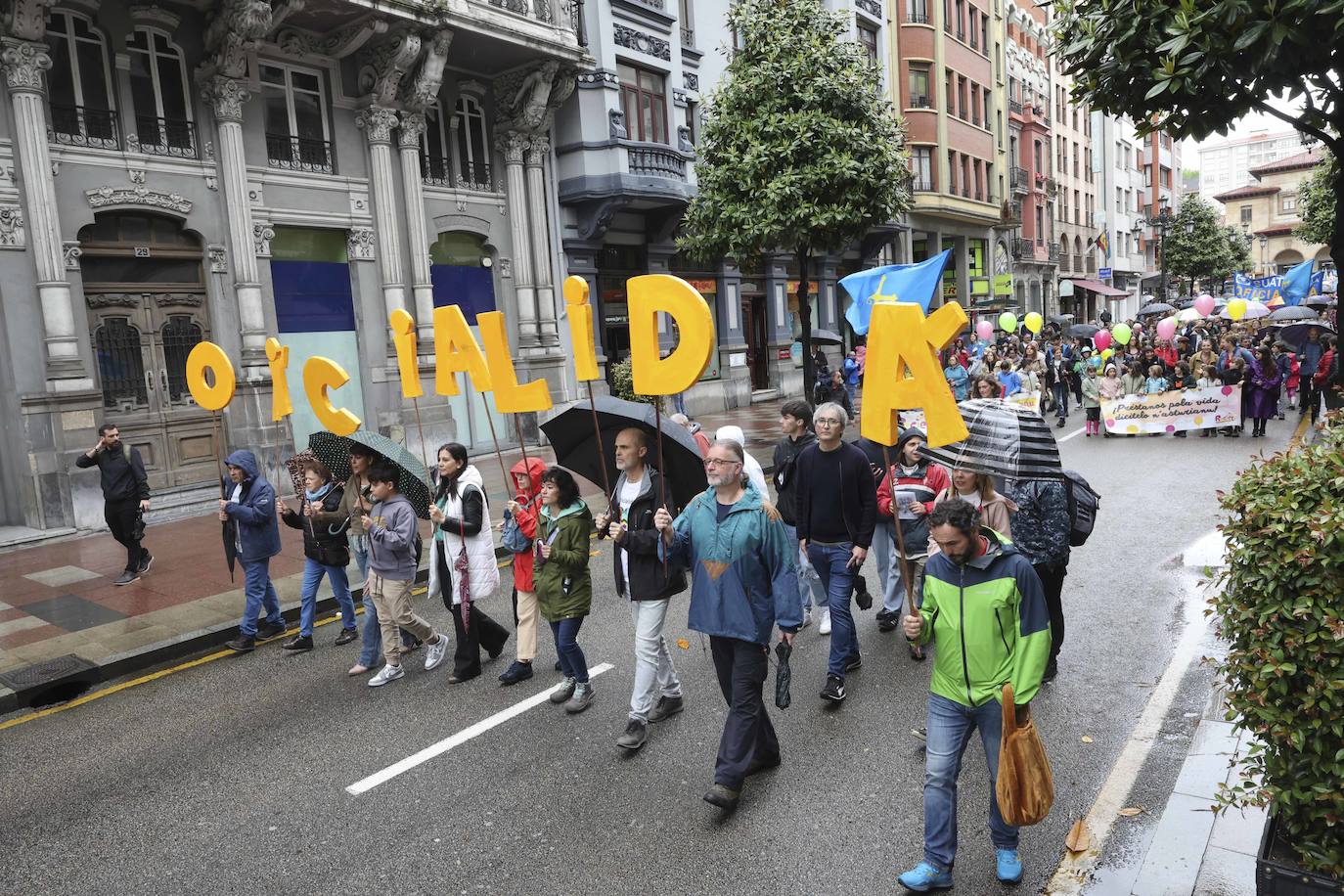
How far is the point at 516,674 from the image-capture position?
655 cm

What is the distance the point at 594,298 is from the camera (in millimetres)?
21844

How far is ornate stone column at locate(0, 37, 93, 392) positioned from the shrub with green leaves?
14081 mm

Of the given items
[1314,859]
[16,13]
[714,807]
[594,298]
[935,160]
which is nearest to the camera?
[1314,859]

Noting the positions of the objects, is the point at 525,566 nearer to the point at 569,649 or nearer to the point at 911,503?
the point at 569,649

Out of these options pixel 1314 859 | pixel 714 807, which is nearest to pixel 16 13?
pixel 714 807

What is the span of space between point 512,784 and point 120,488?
23.3ft

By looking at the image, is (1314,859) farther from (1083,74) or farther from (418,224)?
(418,224)

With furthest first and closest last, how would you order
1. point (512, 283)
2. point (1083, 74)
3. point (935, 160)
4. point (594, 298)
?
point (935, 160)
point (594, 298)
point (512, 283)
point (1083, 74)

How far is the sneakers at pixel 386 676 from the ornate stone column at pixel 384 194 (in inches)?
448

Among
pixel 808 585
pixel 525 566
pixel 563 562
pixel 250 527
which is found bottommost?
pixel 808 585

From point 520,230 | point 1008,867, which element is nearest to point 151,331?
point 520,230

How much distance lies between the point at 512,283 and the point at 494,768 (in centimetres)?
1585

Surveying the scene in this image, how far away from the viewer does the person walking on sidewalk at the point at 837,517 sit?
5.95m

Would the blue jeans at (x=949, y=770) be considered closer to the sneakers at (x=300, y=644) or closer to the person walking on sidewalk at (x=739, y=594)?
the person walking on sidewalk at (x=739, y=594)
